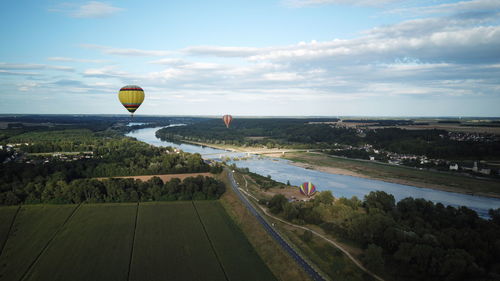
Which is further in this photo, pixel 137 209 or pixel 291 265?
pixel 137 209

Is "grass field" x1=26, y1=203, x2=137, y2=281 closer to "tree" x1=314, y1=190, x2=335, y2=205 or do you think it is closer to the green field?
the green field

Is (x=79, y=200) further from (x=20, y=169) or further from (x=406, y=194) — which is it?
(x=406, y=194)

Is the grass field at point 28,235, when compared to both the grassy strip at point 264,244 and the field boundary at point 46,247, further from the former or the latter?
the grassy strip at point 264,244

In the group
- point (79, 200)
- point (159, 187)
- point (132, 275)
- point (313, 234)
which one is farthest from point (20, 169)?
point (313, 234)

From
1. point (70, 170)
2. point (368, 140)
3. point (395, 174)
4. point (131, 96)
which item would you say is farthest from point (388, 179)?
point (70, 170)

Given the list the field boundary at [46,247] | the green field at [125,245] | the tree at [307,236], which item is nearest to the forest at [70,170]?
the green field at [125,245]

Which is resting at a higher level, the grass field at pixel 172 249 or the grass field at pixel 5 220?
the grass field at pixel 5 220
